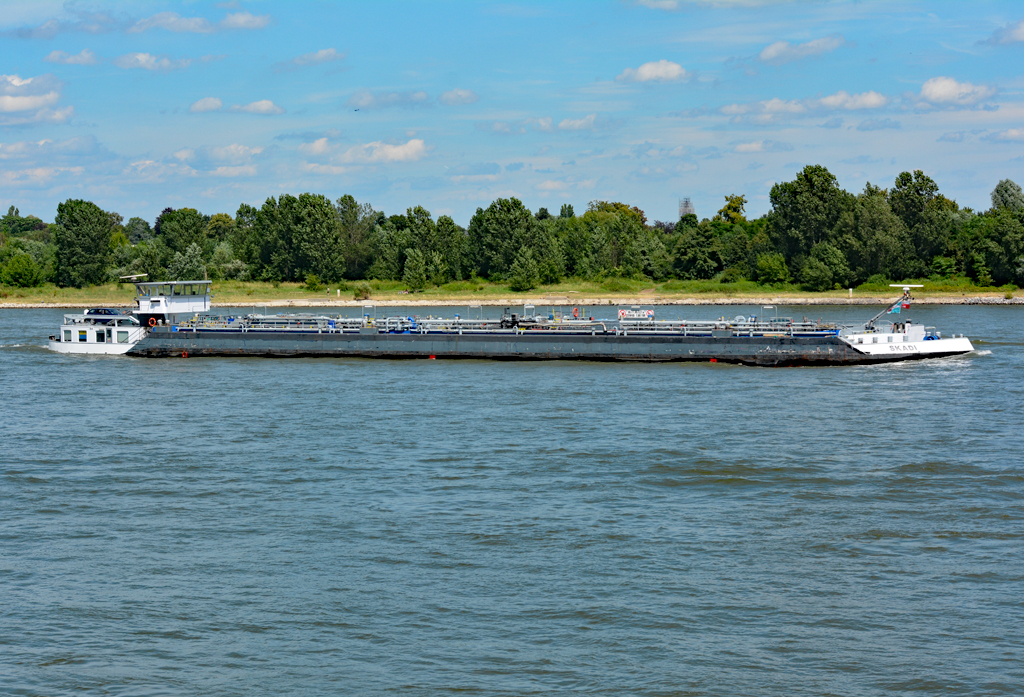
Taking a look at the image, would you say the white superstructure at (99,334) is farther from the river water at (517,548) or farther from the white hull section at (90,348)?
the river water at (517,548)

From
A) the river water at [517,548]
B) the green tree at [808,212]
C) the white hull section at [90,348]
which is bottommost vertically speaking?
the river water at [517,548]

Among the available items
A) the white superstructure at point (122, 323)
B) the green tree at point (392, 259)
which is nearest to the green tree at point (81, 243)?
the green tree at point (392, 259)

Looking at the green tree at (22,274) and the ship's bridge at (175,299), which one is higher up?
the green tree at (22,274)

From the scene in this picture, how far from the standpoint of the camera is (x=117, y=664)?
67.7 feet

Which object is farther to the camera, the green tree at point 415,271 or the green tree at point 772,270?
the green tree at point 415,271

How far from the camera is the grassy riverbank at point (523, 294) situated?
505 ft

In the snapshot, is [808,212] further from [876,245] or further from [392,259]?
[392,259]

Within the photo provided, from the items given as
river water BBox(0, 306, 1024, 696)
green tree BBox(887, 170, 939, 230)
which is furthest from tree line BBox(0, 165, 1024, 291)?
river water BBox(0, 306, 1024, 696)

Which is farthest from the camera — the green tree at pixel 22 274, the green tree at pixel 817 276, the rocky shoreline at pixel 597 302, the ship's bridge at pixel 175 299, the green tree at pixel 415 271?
the green tree at pixel 22 274

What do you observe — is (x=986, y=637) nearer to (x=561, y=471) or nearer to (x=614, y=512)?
(x=614, y=512)

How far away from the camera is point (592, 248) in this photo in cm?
18638

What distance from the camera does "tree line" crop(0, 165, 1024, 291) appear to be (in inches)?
6344

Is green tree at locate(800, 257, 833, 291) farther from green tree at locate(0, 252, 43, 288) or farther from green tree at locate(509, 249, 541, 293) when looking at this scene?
green tree at locate(0, 252, 43, 288)

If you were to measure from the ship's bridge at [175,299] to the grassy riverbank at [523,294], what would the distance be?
71.7 meters
